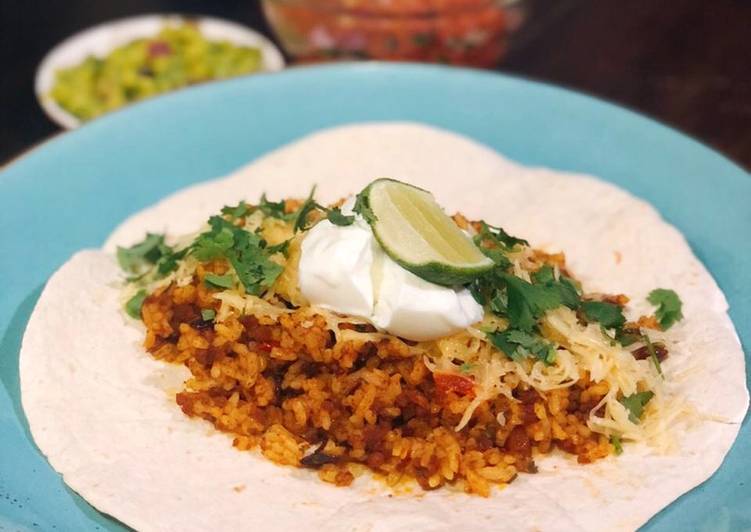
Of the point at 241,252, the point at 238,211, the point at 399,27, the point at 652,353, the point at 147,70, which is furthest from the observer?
the point at 147,70

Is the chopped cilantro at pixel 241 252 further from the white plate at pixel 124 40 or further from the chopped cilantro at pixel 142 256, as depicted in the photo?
the white plate at pixel 124 40

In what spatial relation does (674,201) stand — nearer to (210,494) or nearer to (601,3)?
(210,494)

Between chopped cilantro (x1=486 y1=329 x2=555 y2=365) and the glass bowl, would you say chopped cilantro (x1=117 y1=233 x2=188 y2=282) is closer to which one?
chopped cilantro (x1=486 y1=329 x2=555 y2=365)

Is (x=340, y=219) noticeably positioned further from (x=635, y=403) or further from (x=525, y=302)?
(x=635, y=403)

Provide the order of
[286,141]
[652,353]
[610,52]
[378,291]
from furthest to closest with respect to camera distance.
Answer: [610,52]
[286,141]
[652,353]
[378,291]

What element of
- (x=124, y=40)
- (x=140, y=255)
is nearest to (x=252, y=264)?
(x=140, y=255)

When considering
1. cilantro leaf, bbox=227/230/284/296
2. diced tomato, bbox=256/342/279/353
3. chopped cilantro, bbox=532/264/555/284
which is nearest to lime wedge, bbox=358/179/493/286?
chopped cilantro, bbox=532/264/555/284

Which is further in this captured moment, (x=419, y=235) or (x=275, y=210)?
(x=275, y=210)

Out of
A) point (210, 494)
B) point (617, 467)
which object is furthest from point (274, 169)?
point (617, 467)
